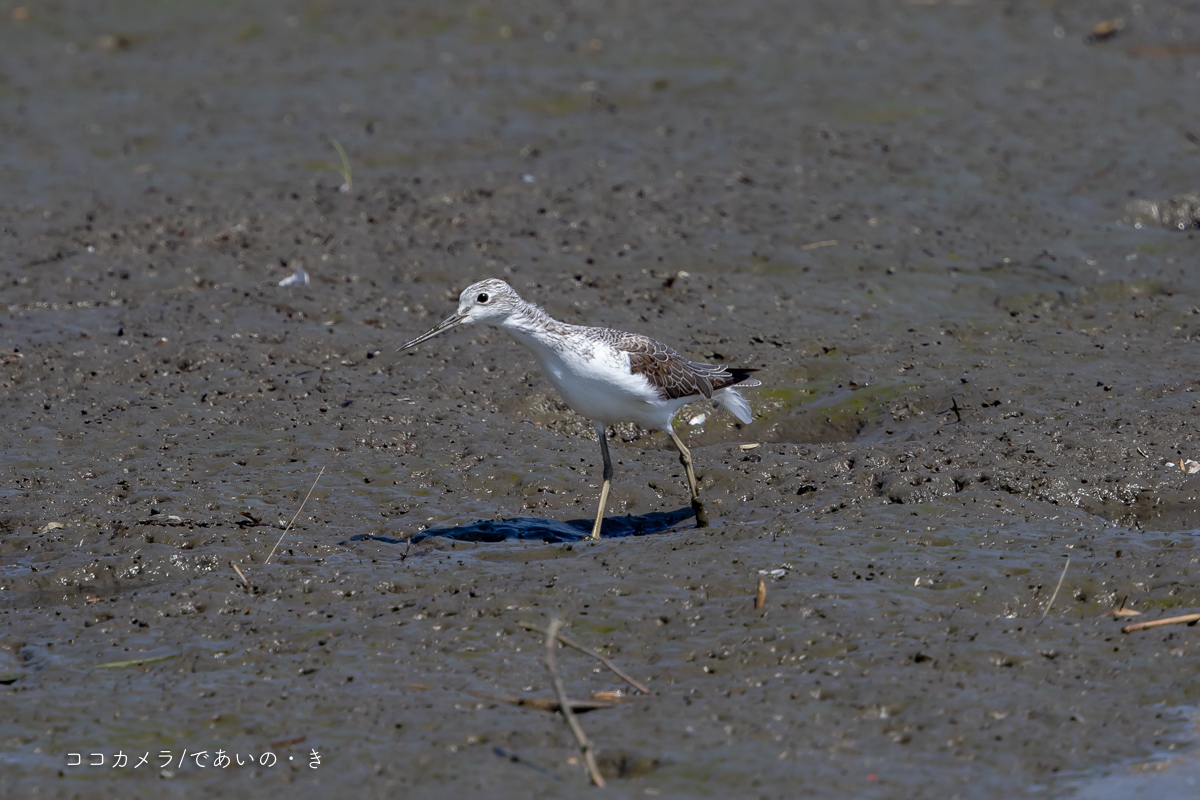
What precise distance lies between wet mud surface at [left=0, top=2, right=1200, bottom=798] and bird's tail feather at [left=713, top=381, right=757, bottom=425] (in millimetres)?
264

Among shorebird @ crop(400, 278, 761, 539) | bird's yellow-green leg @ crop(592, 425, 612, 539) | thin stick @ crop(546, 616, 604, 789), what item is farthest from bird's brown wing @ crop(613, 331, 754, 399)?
thin stick @ crop(546, 616, 604, 789)

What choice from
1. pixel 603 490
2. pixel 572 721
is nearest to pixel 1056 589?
pixel 603 490

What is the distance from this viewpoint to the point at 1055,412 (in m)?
7.86

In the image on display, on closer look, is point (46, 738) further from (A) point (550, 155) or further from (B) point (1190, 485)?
(A) point (550, 155)

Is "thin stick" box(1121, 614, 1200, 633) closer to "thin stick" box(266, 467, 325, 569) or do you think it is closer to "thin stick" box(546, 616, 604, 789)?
"thin stick" box(546, 616, 604, 789)

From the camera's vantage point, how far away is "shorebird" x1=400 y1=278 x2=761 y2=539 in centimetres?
674

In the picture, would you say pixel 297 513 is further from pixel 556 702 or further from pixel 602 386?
pixel 556 702

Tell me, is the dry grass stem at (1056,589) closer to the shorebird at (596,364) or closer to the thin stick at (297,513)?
the shorebird at (596,364)

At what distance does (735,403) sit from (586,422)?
1.18m

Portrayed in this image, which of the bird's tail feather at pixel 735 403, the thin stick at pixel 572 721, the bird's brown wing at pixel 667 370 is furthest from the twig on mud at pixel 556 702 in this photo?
the bird's tail feather at pixel 735 403

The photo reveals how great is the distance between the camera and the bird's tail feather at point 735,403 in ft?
25.4

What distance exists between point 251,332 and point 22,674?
421cm

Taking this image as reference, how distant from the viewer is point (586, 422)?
8.49 metres

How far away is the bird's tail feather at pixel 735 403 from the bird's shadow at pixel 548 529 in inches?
33.6
